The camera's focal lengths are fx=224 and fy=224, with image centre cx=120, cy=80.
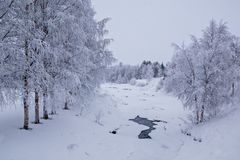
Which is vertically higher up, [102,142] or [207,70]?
[207,70]

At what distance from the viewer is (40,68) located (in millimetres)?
11891

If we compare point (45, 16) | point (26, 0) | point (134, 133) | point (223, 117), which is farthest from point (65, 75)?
point (223, 117)

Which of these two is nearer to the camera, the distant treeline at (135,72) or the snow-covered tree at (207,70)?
the snow-covered tree at (207,70)

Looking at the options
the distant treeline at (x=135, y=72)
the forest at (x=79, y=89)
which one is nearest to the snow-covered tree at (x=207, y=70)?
the forest at (x=79, y=89)

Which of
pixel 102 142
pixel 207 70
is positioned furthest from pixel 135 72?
pixel 102 142

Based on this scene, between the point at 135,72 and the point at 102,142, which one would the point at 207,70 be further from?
the point at 135,72

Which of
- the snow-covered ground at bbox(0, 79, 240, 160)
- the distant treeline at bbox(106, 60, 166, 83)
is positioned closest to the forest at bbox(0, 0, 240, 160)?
the snow-covered ground at bbox(0, 79, 240, 160)

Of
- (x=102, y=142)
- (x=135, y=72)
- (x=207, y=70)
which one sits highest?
(x=135, y=72)

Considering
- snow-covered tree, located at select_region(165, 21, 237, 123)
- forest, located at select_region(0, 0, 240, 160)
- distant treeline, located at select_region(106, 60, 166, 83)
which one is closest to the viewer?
forest, located at select_region(0, 0, 240, 160)

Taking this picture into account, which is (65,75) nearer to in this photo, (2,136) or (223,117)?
(2,136)

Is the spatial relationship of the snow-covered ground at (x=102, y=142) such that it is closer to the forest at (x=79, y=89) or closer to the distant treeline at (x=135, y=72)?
the forest at (x=79, y=89)

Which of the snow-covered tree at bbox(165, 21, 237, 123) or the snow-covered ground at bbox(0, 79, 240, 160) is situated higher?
the snow-covered tree at bbox(165, 21, 237, 123)

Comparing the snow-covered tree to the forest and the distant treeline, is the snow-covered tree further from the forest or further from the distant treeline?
the distant treeline

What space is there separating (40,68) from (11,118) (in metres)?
4.42
